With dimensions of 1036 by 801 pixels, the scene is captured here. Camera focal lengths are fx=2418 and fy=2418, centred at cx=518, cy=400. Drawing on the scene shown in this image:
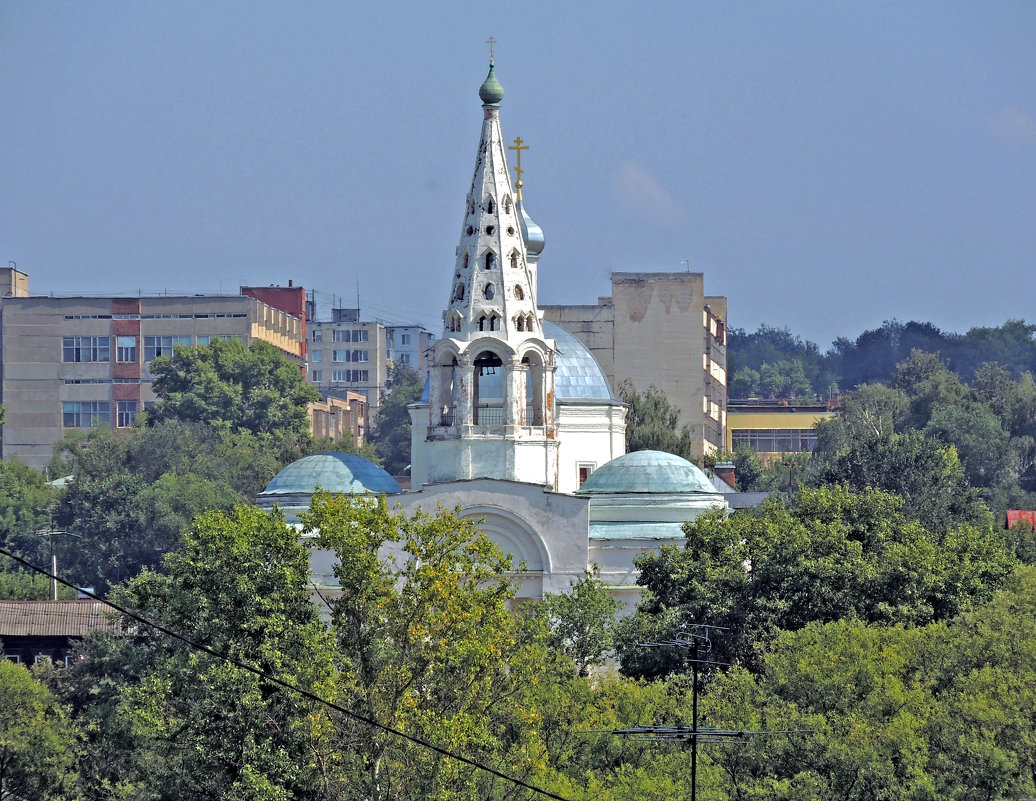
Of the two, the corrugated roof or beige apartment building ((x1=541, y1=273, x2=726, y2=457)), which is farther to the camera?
beige apartment building ((x1=541, y1=273, x2=726, y2=457))

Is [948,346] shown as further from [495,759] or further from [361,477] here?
[495,759]

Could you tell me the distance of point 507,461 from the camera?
59625 mm

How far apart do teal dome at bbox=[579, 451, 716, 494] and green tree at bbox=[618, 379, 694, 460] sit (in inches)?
635

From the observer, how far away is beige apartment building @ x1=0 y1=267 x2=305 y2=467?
118 meters

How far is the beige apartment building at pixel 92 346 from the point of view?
11831 cm

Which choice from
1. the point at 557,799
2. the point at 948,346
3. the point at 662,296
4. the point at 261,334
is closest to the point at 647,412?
the point at 662,296

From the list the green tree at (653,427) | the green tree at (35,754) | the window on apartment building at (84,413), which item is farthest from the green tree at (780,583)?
the window on apartment building at (84,413)

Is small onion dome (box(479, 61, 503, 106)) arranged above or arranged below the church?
above

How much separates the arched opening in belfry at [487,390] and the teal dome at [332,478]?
317cm

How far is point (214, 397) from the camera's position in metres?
110

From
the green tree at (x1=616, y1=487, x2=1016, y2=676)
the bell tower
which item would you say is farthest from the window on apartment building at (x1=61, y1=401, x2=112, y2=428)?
the green tree at (x1=616, y1=487, x2=1016, y2=676)

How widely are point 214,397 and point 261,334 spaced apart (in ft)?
36.7

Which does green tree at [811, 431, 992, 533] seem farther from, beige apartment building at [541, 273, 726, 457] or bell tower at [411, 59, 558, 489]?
bell tower at [411, 59, 558, 489]

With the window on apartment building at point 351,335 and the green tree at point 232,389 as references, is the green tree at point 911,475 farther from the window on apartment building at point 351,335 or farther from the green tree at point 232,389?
the window on apartment building at point 351,335
